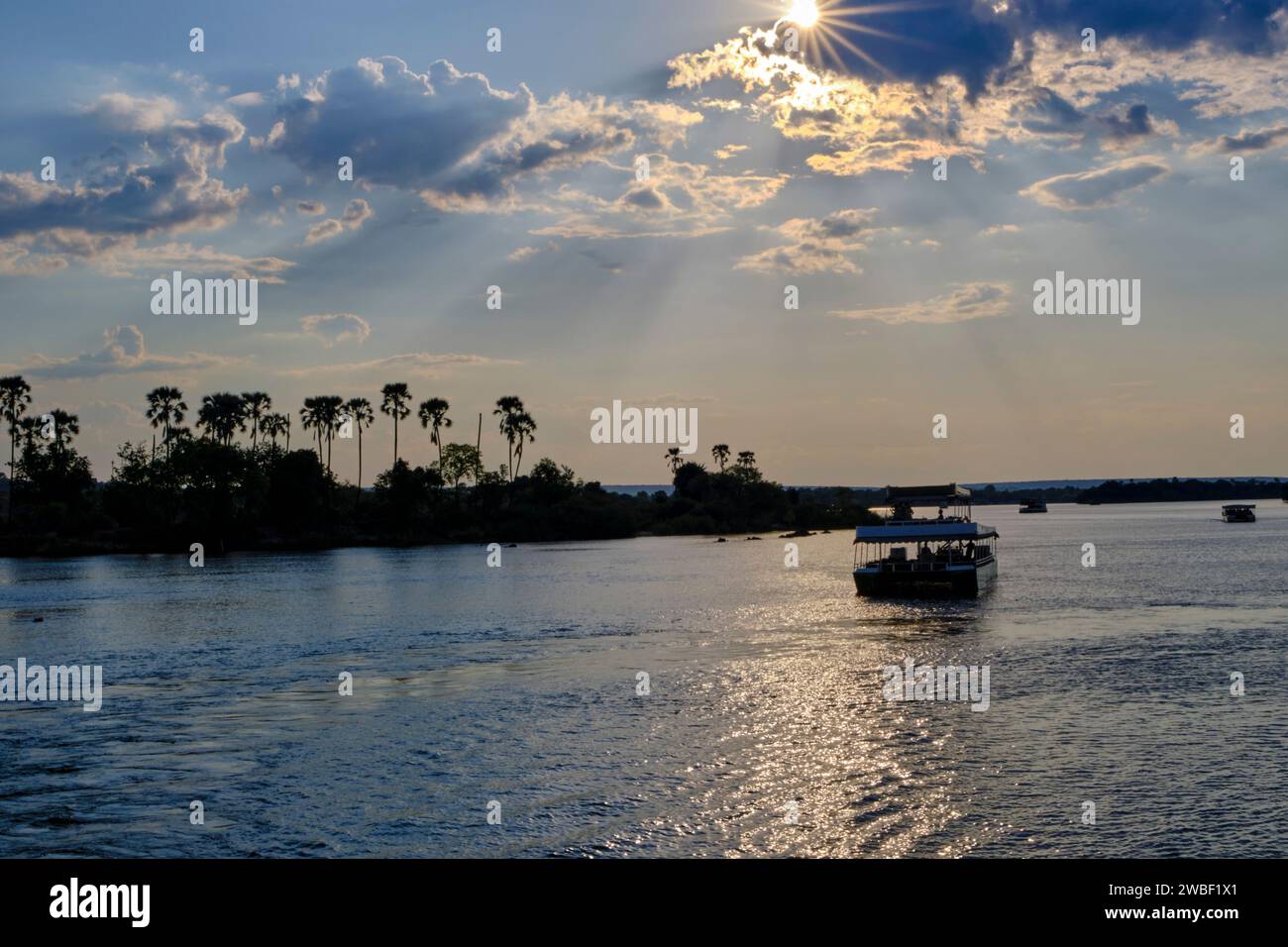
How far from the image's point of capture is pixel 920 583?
253 ft

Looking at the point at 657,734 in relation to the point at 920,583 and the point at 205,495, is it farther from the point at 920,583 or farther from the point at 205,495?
the point at 205,495

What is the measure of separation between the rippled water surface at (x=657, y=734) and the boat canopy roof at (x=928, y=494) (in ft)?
32.9

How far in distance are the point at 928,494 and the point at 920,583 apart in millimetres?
6753

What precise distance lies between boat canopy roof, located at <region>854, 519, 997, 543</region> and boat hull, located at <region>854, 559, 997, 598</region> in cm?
247

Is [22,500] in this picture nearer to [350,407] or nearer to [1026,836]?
[350,407]

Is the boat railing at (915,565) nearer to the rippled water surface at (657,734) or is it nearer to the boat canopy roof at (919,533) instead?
the boat canopy roof at (919,533)

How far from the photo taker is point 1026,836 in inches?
805

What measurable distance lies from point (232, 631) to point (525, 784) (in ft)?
135

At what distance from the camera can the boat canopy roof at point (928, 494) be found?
7856cm

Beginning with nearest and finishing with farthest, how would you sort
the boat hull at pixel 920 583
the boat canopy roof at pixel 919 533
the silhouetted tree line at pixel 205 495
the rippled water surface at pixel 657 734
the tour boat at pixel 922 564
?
the rippled water surface at pixel 657 734 < the boat hull at pixel 920 583 < the tour boat at pixel 922 564 < the boat canopy roof at pixel 919 533 < the silhouetted tree line at pixel 205 495

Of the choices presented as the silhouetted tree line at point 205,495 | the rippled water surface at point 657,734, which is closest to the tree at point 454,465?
the silhouetted tree line at point 205,495

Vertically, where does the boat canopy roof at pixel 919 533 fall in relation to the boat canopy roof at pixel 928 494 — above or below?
below

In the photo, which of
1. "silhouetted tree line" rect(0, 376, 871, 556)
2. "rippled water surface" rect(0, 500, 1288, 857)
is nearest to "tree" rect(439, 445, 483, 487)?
"silhouetted tree line" rect(0, 376, 871, 556)
